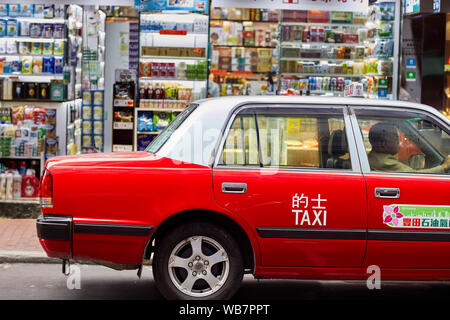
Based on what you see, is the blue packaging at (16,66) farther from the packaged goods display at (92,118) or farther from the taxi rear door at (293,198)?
the taxi rear door at (293,198)

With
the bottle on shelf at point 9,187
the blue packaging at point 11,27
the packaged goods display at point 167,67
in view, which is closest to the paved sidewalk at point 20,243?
the bottle on shelf at point 9,187

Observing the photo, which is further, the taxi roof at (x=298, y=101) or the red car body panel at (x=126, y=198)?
the taxi roof at (x=298, y=101)

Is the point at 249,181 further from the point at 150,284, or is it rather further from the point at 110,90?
the point at 110,90

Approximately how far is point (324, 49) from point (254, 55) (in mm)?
2208

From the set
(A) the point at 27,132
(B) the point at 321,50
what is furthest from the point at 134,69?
(B) the point at 321,50

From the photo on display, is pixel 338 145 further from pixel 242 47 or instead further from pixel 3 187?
pixel 242 47

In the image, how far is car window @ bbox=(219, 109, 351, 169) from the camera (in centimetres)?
616

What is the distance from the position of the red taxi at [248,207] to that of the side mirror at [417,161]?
110 millimetres

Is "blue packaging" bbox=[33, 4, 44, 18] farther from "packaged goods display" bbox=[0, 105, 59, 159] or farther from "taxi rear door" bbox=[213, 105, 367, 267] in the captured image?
"taxi rear door" bbox=[213, 105, 367, 267]

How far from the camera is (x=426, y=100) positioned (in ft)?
39.7

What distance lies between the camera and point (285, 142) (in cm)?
621

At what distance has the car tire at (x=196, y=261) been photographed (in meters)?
6.04

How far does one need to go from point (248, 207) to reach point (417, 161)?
1457 mm

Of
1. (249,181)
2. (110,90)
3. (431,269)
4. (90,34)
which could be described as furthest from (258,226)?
(110,90)
